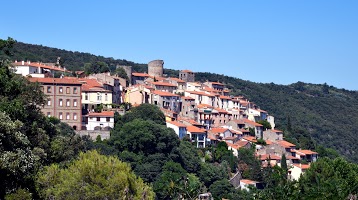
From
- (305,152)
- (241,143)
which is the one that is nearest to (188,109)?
(241,143)

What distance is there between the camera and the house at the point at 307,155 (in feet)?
334

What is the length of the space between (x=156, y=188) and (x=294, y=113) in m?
116

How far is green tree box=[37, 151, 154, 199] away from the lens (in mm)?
34438

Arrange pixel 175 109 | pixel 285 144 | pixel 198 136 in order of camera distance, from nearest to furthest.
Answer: pixel 198 136, pixel 285 144, pixel 175 109

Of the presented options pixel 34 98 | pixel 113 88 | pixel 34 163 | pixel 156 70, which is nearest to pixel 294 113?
pixel 156 70

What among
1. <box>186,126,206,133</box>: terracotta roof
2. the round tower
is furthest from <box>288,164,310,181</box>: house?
the round tower

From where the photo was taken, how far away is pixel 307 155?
104 metres

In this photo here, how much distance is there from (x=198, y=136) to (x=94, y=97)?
50.9 ft

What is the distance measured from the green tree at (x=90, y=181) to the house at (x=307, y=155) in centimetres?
6851

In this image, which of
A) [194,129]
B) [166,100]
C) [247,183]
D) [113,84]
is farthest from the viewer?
[166,100]

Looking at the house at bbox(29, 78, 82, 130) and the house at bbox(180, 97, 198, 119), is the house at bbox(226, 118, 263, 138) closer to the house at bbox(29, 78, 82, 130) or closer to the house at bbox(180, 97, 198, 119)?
the house at bbox(180, 97, 198, 119)

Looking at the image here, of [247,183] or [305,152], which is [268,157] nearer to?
[247,183]

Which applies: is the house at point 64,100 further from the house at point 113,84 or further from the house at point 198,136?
the house at point 198,136

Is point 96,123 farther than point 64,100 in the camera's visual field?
Yes
